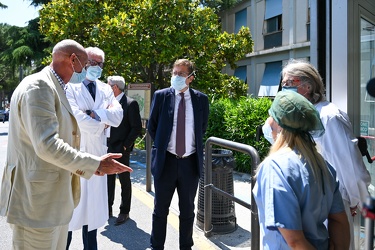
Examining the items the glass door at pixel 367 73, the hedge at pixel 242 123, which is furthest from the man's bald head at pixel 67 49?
the hedge at pixel 242 123

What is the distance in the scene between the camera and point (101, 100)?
4.00m

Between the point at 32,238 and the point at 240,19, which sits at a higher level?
the point at 240,19

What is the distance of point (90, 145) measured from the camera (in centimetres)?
380

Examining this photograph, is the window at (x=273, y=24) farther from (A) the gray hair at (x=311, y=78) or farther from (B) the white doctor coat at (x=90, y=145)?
(A) the gray hair at (x=311, y=78)

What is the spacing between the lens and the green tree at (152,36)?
9.85 meters

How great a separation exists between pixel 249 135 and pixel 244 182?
3.60 feet

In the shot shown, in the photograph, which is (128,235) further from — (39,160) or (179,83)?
(39,160)

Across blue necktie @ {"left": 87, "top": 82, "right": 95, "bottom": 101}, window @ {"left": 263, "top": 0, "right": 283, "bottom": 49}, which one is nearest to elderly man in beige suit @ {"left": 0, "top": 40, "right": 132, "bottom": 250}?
blue necktie @ {"left": 87, "top": 82, "right": 95, "bottom": 101}

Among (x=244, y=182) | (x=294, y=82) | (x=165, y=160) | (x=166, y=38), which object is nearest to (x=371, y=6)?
(x=294, y=82)

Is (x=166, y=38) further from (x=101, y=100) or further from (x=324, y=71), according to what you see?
(x=324, y=71)

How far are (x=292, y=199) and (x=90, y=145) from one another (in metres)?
2.52

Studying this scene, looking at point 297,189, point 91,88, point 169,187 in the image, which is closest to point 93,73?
point 91,88

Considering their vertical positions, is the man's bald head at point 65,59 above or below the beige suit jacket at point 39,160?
above

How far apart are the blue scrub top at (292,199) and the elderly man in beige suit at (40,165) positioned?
1192 mm
